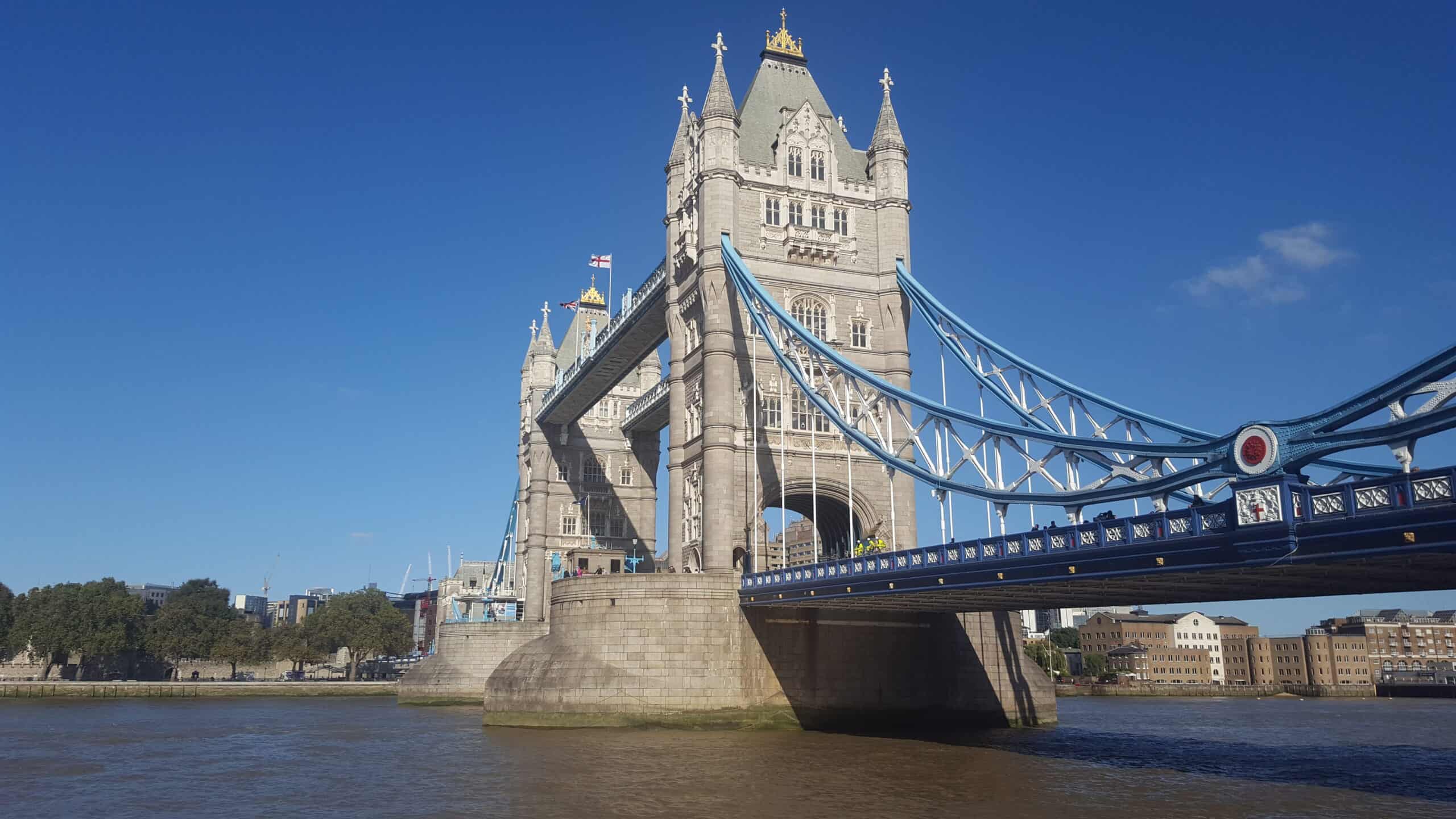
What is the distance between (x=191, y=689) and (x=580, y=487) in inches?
1339

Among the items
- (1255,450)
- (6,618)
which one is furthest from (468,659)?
(1255,450)

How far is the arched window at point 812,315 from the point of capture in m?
48.6

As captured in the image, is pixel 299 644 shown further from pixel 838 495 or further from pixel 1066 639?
pixel 1066 639

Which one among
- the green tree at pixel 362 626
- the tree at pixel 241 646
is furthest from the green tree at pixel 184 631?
the green tree at pixel 362 626

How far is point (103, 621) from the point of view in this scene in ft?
304

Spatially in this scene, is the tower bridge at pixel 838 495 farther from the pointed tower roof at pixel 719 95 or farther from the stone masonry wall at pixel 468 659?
the stone masonry wall at pixel 468 659

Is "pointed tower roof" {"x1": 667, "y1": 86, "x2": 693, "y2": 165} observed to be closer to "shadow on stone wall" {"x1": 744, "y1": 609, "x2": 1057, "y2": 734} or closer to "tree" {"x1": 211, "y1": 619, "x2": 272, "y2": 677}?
"shadow on stone wall" {"x1": 744, "y1": 609, "x2": 1057, "y2": 734}

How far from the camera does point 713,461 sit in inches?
1796

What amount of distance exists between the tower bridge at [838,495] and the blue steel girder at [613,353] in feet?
1.06

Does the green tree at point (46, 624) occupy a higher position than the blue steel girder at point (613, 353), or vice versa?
the blue steel girder at point (613, 353)

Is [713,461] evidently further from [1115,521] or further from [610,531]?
[610,531]

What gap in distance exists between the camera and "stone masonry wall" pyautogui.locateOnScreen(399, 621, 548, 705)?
70.5 m

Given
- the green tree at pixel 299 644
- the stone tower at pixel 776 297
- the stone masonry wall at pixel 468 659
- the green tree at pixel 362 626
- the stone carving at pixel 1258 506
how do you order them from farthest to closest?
the green tree at pixel 299 644
the green tree at pixel 362 626
the stone masonry wall at pixel 468 659
the stone tower at pixel 776 297
the stone carving at pixel 1258 506

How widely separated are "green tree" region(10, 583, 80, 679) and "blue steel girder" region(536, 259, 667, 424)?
45.1 m
